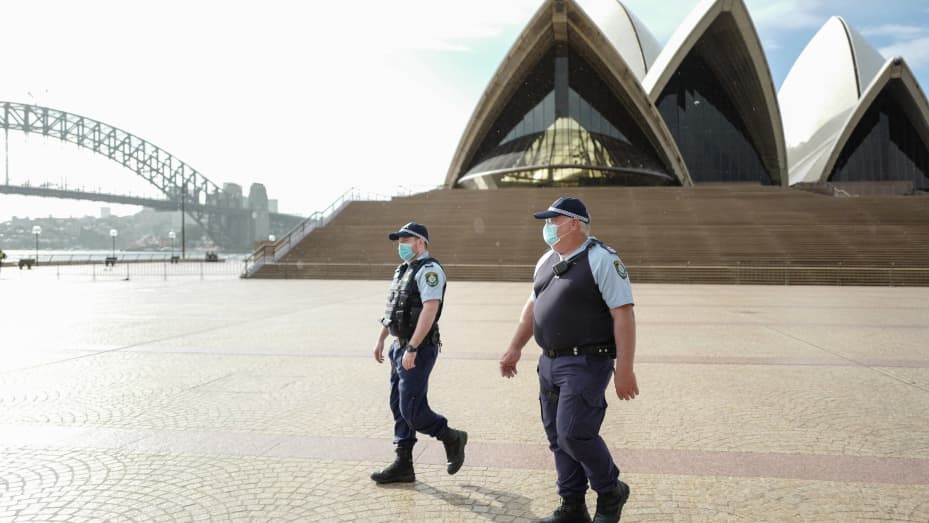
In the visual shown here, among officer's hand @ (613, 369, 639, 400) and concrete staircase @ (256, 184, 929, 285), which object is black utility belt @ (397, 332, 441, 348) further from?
concrete staircase @ (256, 184, 929, 285)

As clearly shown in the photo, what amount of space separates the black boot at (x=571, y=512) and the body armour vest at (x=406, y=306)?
1.17 meters

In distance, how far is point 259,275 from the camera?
80.1ft

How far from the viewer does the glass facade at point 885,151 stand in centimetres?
4822

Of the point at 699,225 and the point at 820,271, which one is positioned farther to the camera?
the point at 699,225

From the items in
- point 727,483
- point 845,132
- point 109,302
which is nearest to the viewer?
point 727,483

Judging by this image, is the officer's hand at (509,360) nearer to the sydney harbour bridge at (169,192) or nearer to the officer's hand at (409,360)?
the officer's hand at (409,360)

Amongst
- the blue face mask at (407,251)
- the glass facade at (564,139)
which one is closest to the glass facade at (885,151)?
the glass facade at (564,139)

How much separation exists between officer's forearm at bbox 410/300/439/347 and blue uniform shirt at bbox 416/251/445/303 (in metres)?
0.04

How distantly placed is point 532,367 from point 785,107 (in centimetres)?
6204

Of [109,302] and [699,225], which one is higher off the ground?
[699,225]

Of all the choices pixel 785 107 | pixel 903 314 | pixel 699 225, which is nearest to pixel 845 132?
pixel 785 107

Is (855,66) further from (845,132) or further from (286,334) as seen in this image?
(286,334)

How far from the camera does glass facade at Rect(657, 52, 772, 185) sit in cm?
4928

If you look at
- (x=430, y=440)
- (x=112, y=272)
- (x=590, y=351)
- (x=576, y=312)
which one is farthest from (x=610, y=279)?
(x=112, y=272)
